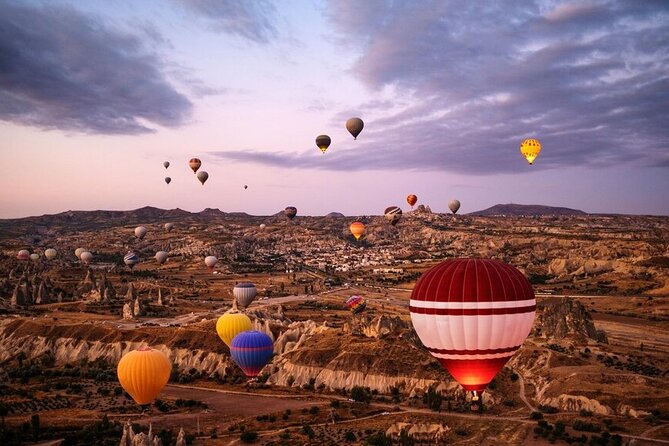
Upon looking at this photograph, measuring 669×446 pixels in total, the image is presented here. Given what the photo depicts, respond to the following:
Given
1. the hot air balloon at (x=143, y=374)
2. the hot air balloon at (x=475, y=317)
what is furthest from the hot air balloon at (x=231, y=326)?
the hot air balloon at (x=475, y=317)

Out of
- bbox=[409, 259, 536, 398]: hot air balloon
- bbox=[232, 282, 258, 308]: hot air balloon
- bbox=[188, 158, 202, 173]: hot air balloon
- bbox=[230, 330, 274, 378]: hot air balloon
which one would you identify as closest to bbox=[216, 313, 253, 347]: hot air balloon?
bbox=[230, 330, 274, 378]: hot air balloon

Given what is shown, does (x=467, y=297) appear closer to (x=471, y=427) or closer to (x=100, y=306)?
(x=471, y=427)

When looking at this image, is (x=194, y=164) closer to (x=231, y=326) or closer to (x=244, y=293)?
(x=244, y=293)

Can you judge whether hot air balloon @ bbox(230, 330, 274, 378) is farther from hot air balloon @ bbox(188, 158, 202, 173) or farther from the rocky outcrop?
hot air balloon @ bbox(188, 158, 202, 173)

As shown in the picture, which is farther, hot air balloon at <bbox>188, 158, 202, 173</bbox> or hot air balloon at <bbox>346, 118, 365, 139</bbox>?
hot air balloon at <bbox>188, 158, 202, 173</bbox>

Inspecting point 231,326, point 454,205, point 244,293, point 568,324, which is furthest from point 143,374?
point 454,205

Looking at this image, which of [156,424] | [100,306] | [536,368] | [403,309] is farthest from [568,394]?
[100,306]
